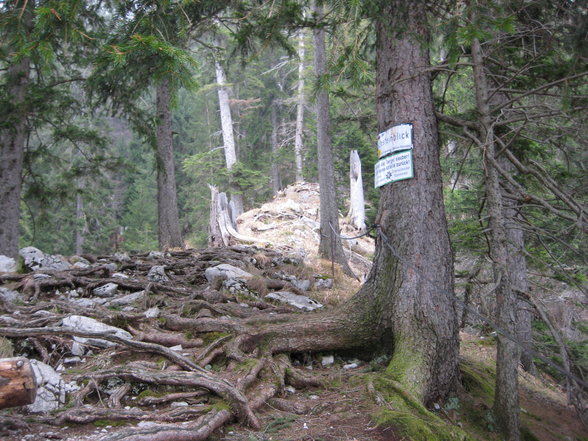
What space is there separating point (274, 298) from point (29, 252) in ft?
14.7

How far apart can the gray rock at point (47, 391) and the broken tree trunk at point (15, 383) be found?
56 cm

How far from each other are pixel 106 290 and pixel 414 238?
439 centimetres

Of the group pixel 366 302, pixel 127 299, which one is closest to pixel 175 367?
pixel 366 302

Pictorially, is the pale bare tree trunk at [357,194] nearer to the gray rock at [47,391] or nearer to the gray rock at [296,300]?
the gray rock at [296,300]

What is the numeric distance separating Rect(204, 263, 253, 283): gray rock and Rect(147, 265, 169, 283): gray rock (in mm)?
705

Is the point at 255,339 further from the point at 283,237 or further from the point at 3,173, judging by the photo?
the point at 283,237

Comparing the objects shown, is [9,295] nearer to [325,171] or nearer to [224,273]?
[224,273]

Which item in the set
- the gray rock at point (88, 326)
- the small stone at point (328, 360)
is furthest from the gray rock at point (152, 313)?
the small stone at point (328, 360)

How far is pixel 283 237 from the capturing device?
15.6 meters

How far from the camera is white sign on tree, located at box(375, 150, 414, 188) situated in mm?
4645

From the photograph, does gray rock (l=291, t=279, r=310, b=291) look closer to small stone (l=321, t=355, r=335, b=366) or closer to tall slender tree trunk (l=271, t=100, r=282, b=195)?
small stone (l=321, t=355, r=335, b=366)

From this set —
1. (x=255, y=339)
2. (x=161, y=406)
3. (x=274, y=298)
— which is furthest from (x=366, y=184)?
(x=161, y=406)

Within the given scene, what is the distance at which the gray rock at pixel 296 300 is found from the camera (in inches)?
265

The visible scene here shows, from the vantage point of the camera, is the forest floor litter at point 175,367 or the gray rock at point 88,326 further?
the gray rock at point 88,326
